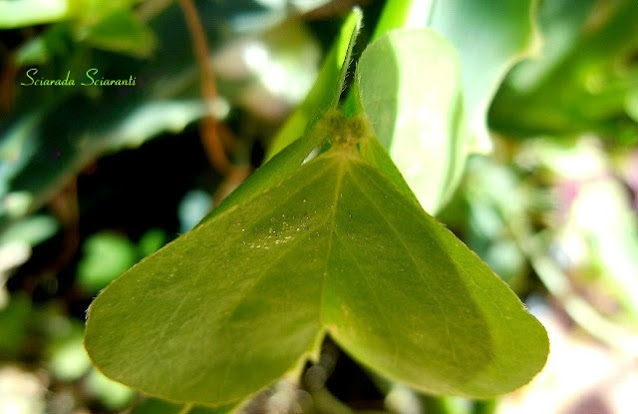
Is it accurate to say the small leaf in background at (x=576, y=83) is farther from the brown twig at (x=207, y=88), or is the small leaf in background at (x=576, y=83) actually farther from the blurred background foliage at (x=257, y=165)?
the brown twig at (x=207, y=88)

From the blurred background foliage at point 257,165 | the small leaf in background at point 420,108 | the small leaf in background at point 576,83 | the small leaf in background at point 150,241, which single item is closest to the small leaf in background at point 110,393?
the blurred background foliage at point 257,165

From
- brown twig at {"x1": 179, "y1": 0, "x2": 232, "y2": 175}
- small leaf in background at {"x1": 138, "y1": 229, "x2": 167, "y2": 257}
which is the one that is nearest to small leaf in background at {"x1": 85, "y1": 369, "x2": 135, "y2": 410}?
small leaf in background at {"x1": 138, "y1": 229, "x2": 167, "y2": 257}

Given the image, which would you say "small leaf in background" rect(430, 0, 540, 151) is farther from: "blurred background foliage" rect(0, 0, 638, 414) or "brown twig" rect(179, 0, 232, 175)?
"brown twig" rect(179, 0, 232, 175)

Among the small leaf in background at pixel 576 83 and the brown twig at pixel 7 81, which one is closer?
the brown twig at pixel 7 81

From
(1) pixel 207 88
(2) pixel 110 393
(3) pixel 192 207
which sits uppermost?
(1) pixel 207 88

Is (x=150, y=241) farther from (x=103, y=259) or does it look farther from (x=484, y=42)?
(x=484, y=42)

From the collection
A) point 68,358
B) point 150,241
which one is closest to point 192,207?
point 150,241

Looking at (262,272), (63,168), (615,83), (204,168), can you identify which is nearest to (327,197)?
(262,272)
